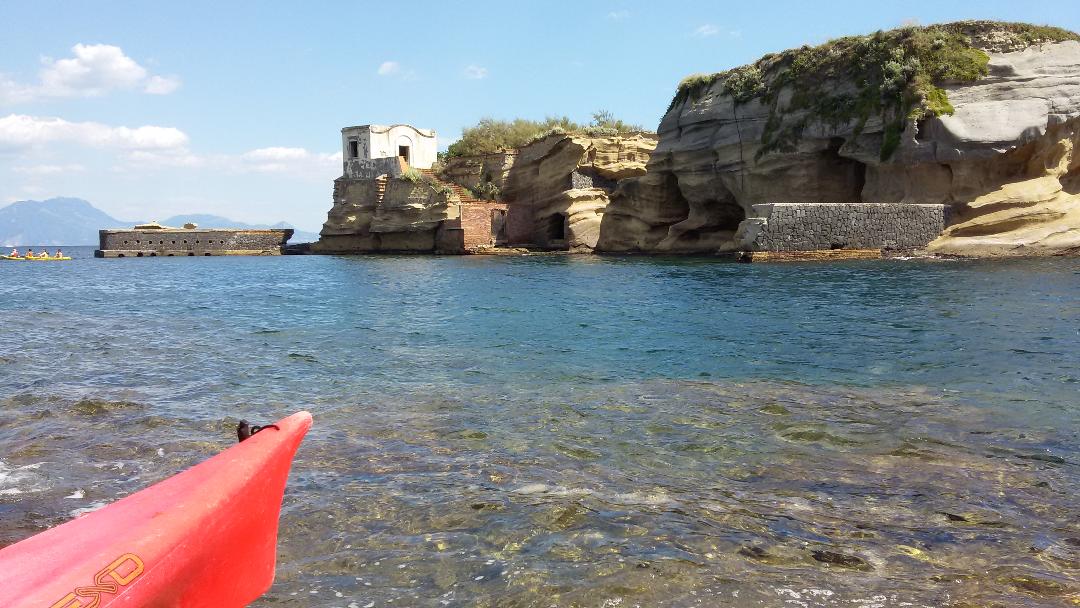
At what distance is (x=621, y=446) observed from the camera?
20.6 ft

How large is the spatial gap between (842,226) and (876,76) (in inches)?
239

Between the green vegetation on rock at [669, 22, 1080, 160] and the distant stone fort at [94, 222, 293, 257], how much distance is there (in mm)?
Answer: 45341

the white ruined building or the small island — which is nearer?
the small island

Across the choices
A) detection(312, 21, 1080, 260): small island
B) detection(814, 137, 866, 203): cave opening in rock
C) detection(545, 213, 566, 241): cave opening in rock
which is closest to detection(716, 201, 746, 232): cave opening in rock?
detection(312, 21, 1080, 260): small island

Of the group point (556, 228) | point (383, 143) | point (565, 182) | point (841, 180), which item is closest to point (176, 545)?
point (841, 180)

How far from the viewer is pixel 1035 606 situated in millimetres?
3406

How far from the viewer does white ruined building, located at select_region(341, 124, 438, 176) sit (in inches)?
2120

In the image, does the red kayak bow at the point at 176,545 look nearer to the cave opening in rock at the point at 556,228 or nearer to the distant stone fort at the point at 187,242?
the cave opening in rock at the point at 556,228

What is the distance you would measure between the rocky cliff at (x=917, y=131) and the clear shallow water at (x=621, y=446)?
13824 millimetres

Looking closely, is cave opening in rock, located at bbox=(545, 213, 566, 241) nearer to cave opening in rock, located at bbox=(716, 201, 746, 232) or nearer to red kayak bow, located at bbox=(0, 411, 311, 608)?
cave opening in rock, located at bbox=(716, 201, 746, 232)

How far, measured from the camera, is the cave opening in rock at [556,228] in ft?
153

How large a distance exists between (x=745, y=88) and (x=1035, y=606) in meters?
31.6

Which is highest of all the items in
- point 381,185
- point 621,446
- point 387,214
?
point 381,185

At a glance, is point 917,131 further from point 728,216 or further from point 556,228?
point 556,228
